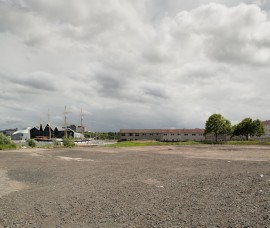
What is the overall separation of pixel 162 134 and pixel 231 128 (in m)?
45.7

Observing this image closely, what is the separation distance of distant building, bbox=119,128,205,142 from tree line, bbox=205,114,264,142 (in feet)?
98.6

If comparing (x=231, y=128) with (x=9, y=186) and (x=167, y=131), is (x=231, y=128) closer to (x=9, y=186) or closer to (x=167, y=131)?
(x=167, y=131)

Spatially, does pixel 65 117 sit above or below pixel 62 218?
above

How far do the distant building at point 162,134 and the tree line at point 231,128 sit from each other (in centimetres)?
3006

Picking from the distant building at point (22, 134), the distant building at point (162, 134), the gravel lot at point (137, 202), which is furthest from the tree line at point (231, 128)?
the gravel lot at point (137, 202)

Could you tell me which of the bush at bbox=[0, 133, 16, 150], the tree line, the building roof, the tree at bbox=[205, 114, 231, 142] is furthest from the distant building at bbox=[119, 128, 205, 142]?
the bush at bbox=[0, 133, 16, 150]

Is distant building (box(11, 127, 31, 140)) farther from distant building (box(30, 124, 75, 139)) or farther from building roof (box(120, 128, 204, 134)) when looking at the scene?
building roof (box(120, 128, 204, 134))

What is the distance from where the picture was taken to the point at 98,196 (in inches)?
595

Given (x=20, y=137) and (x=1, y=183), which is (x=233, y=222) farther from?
(x=20, y=137)

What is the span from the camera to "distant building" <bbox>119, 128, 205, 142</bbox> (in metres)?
178

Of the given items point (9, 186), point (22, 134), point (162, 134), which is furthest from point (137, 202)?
point (22, 134)

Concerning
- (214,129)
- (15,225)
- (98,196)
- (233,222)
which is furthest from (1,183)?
(214,129)

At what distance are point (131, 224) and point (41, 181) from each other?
39.1 feet

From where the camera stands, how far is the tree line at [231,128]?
13038cm
